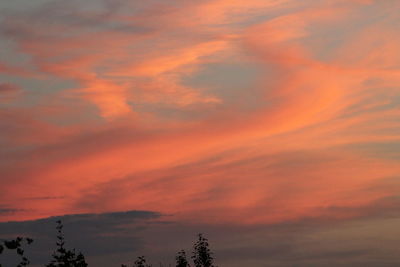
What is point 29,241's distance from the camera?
26.2m

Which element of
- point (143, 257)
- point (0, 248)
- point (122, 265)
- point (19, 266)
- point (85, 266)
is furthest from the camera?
point (122, 265)

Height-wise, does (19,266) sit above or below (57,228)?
below

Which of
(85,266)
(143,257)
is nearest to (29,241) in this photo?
(85,266)

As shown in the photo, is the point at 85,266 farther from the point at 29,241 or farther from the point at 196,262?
the point at 196,262

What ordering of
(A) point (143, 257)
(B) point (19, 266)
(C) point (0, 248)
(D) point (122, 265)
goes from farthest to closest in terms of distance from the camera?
(D) point (122, 265)
(A) point (143, 257)
(B) point (19, 266)
(C) point (0, 248)

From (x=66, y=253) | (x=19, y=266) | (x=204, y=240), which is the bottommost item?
(x=19, y=266)

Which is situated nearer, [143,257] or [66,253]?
[66,253]

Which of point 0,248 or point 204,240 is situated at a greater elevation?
point 204,240

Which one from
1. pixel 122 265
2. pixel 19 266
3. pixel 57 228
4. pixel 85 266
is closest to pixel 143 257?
pixel 122 265

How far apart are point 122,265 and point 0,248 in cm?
7856

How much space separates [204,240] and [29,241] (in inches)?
2932

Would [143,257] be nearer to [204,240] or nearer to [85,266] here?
[204,240]

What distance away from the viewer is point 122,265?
102 meters

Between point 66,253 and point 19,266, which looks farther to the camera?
point 66,253
